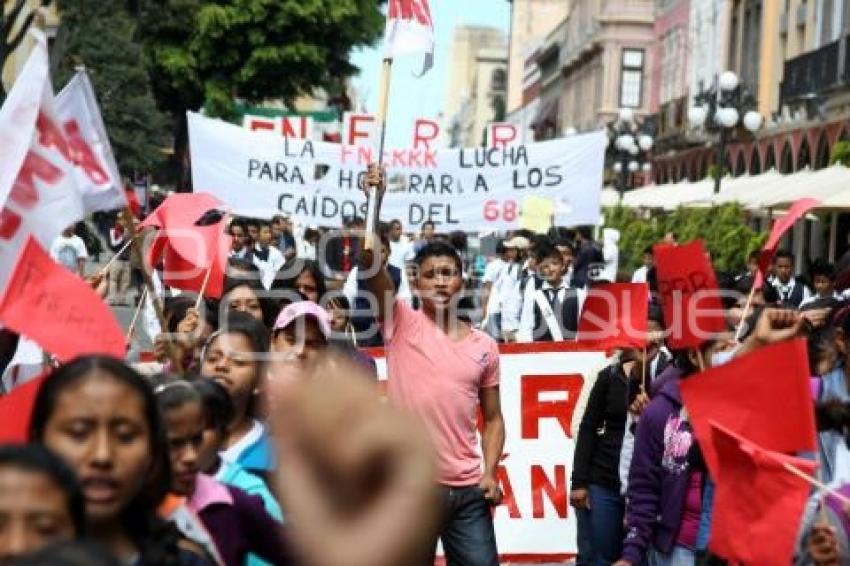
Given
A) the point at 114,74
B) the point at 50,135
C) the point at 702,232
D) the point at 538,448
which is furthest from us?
the point at 114,74

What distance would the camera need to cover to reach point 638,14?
241 ft

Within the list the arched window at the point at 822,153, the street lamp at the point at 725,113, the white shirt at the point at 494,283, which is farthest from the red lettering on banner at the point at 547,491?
the arched window at the point at 822,153

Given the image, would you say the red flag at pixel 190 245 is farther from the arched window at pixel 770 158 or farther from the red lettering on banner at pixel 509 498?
the arched window at pixel 770 158

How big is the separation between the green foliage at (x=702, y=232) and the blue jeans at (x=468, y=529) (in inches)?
615

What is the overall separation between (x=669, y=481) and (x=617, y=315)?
7.20 feet

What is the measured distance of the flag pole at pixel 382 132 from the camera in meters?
7.24

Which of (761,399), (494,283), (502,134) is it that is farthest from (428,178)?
(761,399)

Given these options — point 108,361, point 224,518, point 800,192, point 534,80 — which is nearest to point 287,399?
point 108,361

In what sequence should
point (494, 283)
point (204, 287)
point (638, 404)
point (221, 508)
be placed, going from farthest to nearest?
point (494, 283) < point (204, 287) < point (638, 404) < point (221, 508)

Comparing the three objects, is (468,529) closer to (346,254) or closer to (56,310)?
(56,310)

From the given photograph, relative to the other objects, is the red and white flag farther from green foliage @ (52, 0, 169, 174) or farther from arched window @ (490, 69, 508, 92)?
arched window @ (490, 69, 508, 92)

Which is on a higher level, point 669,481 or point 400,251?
point 400,251

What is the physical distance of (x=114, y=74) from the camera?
1521 inches

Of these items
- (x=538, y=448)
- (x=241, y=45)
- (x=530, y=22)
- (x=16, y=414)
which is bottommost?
(x=538, y=448)
